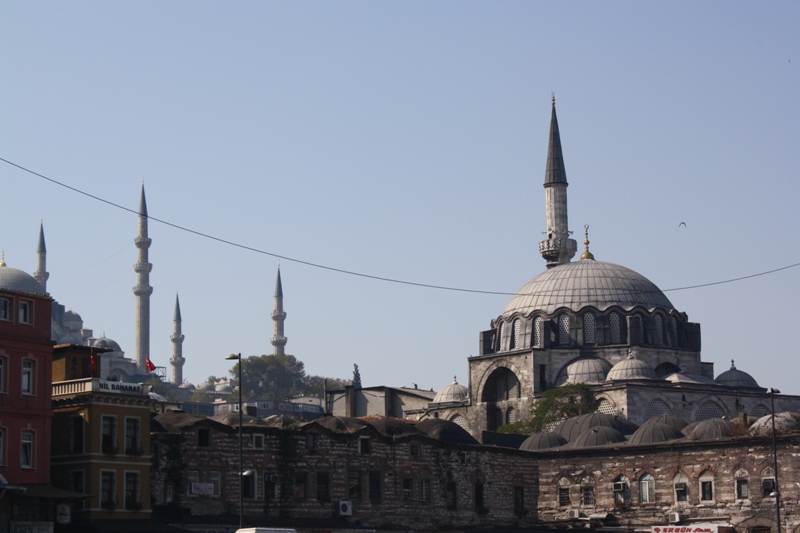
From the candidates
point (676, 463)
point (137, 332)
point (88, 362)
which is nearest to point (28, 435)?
point (88, 362)

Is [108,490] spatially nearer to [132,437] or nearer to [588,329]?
Result: [132,437]

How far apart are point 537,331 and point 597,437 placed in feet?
75.0

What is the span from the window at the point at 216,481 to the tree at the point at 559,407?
30058mm

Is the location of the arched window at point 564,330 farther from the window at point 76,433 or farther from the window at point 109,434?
the window at point 76,433

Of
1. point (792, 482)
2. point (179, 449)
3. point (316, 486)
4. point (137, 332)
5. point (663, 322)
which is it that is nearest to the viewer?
point (179, 449)

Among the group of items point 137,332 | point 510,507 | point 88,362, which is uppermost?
point 137,332

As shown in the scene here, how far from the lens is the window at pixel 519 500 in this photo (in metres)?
56.9

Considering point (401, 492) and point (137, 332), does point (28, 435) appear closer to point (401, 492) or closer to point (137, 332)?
point (401, 492)

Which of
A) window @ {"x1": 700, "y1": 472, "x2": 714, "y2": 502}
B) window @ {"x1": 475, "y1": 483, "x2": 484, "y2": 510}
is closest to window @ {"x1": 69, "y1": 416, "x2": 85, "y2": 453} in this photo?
window @ {"x1": 475, "y1": 483, "x2": 484, "y2": 510}

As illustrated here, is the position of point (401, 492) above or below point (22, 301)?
below

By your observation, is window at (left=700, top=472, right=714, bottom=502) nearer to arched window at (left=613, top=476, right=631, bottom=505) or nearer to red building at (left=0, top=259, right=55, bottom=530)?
arched window at (left=613, top=476, right=631, bottom=505)

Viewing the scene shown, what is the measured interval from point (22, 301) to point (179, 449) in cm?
725

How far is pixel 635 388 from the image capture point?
7600cm

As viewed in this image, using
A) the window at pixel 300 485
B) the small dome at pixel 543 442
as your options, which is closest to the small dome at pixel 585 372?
the small dome at pixel 543 442
